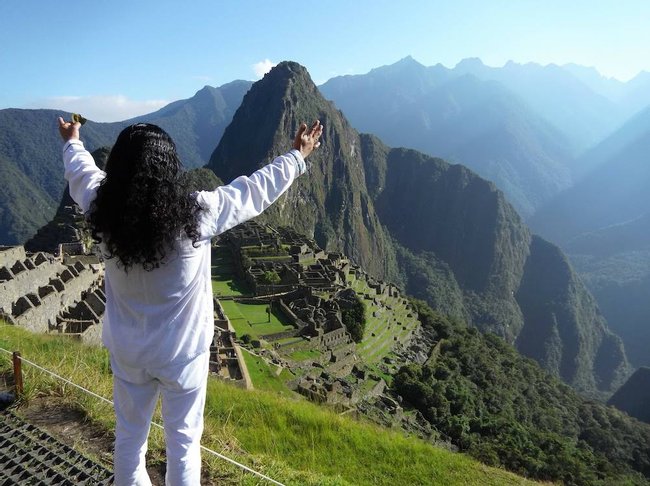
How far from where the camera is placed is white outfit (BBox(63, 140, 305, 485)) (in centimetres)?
205

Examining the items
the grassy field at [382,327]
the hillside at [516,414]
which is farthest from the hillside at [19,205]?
the hillside at [516,414]

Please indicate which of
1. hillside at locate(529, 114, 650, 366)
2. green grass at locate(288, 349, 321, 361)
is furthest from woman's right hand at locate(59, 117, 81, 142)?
hillside at locate(529, 114, 650, 366)

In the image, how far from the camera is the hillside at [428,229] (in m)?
113

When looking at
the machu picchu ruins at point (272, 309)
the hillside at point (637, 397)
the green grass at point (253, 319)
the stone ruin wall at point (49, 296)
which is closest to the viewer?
the stone ruin wall at point (49, 296)

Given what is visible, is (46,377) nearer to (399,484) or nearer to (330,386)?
(399,484)

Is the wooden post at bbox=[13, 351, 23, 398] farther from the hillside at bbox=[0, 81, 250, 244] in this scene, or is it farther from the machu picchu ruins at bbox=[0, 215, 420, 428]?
the hillside at bbox=[0, 81, 250, 244]

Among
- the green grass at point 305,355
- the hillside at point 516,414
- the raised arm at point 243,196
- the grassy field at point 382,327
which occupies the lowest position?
the hillside at point 516,414

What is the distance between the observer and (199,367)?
7.20 ft

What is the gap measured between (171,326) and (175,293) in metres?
0.14

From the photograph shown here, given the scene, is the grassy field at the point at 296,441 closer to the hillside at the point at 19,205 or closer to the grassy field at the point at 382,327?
the grassy field at the point at 382,327

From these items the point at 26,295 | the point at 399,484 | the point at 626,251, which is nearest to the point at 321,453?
the point at 399,484

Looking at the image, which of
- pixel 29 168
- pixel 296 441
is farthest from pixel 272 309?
pixel 29 168

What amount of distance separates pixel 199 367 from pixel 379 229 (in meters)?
141

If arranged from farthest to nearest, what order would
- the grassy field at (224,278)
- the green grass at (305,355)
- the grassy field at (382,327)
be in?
the grassy field at (382,327)
the grassy field at (224,278)
the green grass at (305,355)
